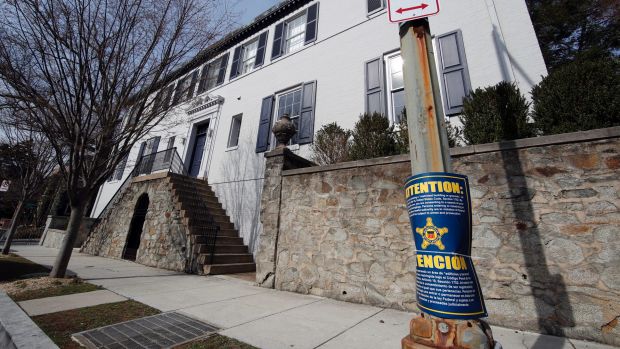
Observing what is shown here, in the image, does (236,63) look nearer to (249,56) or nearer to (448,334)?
(249,56)

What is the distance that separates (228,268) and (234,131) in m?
6.05

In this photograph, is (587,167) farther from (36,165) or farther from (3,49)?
(36,165)

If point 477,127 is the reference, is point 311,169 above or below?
below

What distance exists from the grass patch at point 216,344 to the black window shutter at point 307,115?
20.7 feet

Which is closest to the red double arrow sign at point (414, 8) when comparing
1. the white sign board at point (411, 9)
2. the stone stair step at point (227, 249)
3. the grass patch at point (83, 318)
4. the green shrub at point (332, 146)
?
the white sign board at point (411, 9)

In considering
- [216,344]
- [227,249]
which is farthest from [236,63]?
[216,344]

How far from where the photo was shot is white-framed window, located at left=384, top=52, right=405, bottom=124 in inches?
278

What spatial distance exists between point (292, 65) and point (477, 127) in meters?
7.42

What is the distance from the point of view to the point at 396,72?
24.4 ft

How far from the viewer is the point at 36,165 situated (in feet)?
32.0

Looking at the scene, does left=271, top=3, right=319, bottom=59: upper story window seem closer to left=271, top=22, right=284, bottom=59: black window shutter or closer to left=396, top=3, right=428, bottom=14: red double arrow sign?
left=271, top=22, right=284, bottom=59: black window shutter

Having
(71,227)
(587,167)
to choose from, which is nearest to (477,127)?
(587,167)

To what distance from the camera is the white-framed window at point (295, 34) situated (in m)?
10.4

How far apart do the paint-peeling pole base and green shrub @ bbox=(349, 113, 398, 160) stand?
423 centimetres
